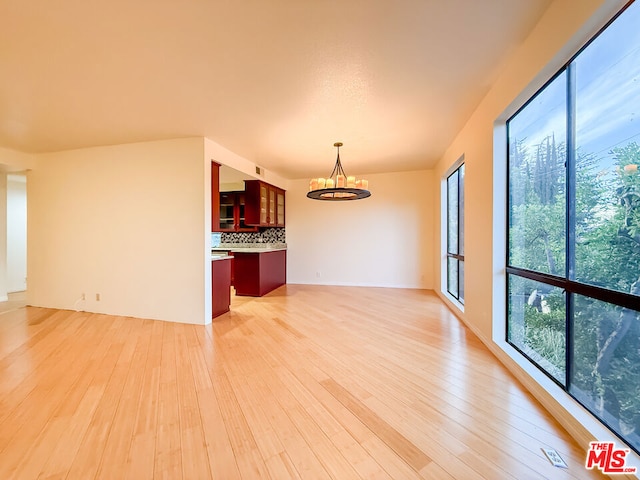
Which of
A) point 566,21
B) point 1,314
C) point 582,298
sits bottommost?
point 1,314

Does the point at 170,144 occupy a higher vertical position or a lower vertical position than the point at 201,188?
higher

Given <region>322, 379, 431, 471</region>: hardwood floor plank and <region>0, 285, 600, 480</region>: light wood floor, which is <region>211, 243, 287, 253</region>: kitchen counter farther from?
<region>322, 379, 431, 471</region>: hardwood floor plank

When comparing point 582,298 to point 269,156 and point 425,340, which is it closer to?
point 425,340

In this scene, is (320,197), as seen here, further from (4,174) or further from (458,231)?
(4,174)

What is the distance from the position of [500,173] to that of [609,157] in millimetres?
1212

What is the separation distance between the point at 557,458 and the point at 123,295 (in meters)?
5.10

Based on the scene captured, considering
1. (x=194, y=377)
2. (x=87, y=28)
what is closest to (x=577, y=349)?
(x=194, y=377)

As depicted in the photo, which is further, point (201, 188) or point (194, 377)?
point (201, 188)

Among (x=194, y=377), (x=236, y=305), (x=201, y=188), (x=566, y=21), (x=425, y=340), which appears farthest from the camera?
(x=236, y=305)

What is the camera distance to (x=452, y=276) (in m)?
4.93

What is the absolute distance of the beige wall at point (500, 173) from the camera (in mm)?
1549

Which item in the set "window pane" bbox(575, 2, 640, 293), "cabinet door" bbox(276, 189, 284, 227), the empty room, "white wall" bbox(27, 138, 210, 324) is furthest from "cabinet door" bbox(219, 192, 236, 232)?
"window pane" bbox(575, 2, 640, 293)

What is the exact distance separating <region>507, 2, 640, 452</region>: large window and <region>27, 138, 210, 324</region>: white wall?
12.4ft

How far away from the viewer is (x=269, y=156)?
4.87 meters
